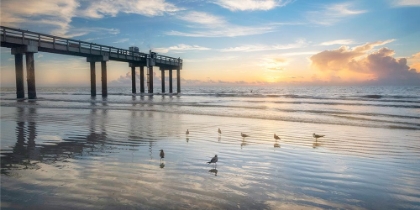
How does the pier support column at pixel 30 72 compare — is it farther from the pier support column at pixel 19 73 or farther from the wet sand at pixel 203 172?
the wet sand at pixel 203 172

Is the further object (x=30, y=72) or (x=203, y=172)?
(x=30, y=72)

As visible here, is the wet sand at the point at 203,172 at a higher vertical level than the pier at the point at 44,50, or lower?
lower

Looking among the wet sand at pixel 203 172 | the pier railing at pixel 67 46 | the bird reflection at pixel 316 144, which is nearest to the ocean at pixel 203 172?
the wet sand at pixel 203 172

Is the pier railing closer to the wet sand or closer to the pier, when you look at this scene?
the pier

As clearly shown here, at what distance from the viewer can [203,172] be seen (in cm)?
541

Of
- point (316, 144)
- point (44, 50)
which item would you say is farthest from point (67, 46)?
point (316, 144)

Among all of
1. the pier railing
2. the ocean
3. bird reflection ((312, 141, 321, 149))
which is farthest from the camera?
the pier railing

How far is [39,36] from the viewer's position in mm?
27578

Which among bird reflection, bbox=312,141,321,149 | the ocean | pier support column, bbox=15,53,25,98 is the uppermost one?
pier support column, bbox=15,53,25,98

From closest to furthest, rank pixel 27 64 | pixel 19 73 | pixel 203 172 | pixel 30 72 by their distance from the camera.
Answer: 1. pixel 203 172
2. pixel 27 64
3. pixel 30 72
4. pixel 19 73

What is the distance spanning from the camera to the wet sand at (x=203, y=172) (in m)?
4.04

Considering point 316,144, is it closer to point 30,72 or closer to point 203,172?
point 203,172

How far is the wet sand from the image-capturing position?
4039 mm

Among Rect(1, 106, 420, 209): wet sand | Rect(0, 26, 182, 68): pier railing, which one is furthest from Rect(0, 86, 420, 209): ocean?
Rect(0, 26, 182, 68): pier railing
